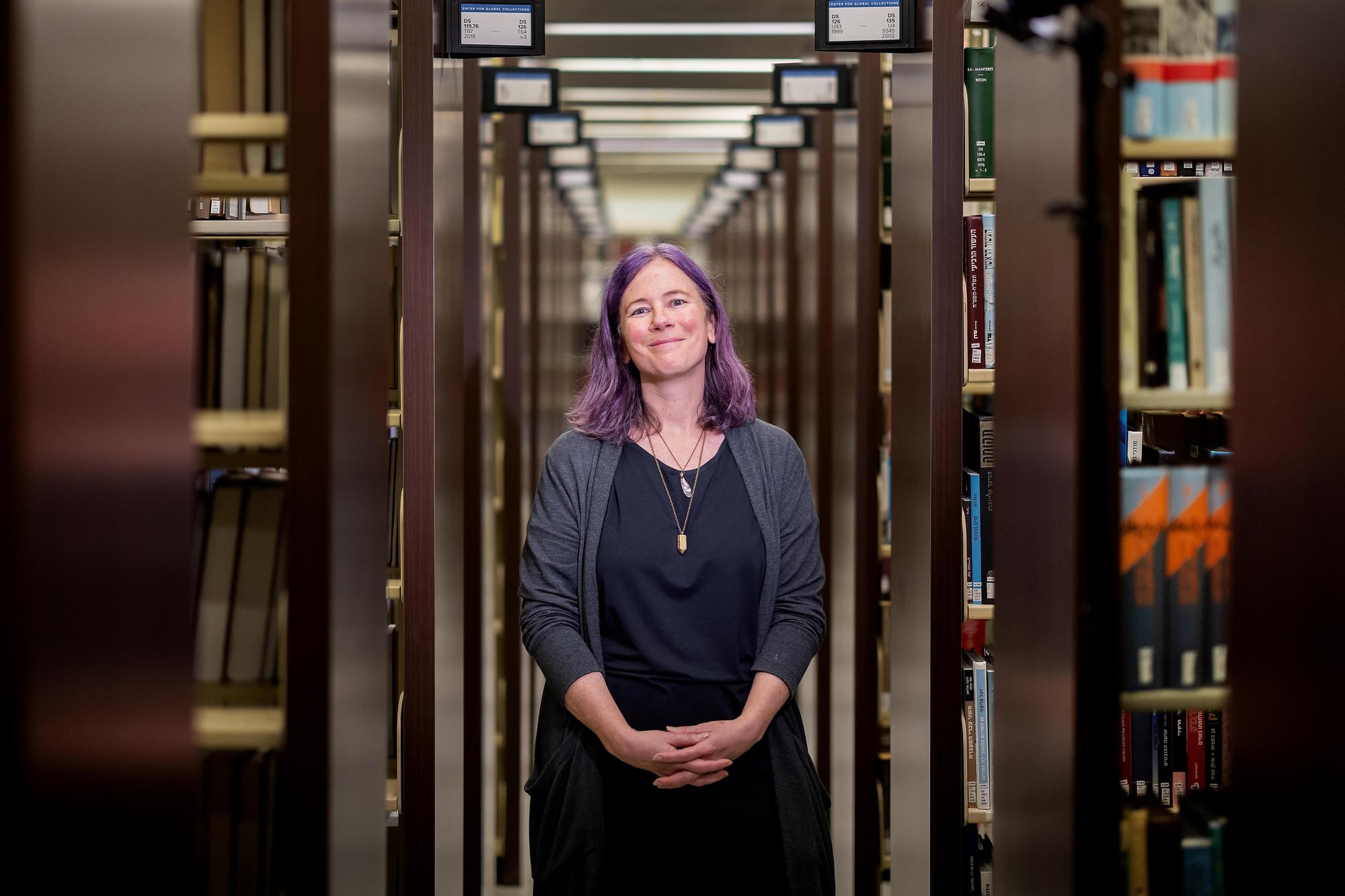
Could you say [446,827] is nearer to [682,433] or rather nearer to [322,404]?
[682,433]

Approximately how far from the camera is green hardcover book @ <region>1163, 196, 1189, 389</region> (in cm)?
158

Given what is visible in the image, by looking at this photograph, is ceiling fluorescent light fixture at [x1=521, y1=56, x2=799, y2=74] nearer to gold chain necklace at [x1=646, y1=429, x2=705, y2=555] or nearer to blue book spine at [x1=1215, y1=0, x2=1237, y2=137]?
gold chain necklace at [x1=646, y1=429, x2=705, y2=555]

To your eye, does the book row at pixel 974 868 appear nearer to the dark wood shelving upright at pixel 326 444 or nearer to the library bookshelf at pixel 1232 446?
the library bookshelf at pixel 1232 446

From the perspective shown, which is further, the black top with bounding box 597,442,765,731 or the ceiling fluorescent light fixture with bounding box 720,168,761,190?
the ceiling fluorescent light fixture with bounding box 720,168,761,190

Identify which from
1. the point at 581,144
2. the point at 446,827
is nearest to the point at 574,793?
the point at 446,827

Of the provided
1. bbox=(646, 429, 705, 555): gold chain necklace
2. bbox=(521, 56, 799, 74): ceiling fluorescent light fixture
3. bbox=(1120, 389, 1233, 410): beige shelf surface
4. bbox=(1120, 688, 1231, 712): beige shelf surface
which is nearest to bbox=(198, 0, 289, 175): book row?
bbox=(646, 429, 705, 555): gold chain necklace

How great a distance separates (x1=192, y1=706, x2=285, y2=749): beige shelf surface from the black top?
2.20ft

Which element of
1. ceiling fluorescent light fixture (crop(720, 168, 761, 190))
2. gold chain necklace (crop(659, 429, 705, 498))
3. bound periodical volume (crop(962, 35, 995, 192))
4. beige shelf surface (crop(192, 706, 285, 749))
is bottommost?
beige shelf surface (crop(192, 706, 285, 749))

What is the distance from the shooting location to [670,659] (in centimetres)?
206

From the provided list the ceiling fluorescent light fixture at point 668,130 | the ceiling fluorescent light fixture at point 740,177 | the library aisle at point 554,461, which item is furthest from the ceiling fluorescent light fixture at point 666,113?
the library aisle at point 554,461

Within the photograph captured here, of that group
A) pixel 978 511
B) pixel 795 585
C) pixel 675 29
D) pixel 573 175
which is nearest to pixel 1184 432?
pixel 978 511

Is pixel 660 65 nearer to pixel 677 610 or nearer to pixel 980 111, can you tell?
pixel 980 111

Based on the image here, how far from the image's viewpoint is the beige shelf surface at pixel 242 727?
5.02 ft

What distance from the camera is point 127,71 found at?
115 centimetres
